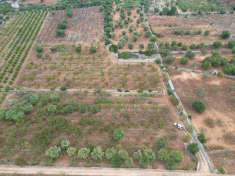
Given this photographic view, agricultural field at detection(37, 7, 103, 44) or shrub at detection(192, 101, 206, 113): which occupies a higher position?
agricultural field at detection(37, 7, 103, 44)

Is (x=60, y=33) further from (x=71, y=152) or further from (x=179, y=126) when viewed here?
(x=179, y=126)

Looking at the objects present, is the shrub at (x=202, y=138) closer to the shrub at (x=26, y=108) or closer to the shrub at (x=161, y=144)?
the shrub at (x=161, y=144)

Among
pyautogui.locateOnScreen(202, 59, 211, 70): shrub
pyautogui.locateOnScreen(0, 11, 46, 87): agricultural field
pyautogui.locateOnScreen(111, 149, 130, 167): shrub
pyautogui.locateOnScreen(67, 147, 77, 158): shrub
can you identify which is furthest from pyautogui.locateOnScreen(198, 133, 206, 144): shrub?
pyautogui.locateOnScreen(0, 11, 46, 87): agricultural field

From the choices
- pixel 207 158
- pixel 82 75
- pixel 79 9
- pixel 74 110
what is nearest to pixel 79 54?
pixel 82 75

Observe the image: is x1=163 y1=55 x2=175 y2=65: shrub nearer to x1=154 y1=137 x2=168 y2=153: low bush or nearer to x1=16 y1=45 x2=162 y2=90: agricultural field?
x1=16 y1=45 x2=162 y2=90: agricultural field

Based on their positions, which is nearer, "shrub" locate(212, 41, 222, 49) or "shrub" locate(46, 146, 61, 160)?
"shrub" locate(46, 146, 61, 160)

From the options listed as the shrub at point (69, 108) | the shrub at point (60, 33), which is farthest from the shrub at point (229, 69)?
the shrub at point (60, 33)
